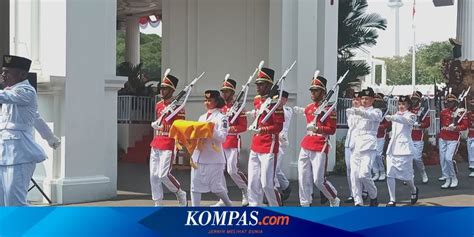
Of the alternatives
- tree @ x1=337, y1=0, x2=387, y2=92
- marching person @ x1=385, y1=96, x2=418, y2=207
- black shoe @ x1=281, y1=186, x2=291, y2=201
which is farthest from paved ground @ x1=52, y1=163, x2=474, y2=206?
tree @ x1=337, y1=0, x2=387, y2=92

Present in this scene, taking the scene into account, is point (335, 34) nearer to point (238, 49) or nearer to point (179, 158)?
point (238, 49)

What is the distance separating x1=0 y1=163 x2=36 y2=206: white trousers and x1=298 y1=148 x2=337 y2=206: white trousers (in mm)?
3369

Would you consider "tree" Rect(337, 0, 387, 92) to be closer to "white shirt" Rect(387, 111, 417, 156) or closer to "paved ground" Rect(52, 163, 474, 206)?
"paved ground" Rect(52, 163, 474, 206)

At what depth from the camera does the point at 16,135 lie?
→ 5.67m

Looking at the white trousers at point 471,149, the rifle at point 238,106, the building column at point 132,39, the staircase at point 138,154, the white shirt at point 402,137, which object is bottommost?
the staircase at point 138,154

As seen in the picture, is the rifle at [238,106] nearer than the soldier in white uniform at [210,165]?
No

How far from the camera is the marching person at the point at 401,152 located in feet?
27.7

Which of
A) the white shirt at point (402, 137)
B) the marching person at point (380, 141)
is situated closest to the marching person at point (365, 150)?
the white shirt at point (402, 137)

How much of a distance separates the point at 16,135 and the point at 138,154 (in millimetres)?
8331

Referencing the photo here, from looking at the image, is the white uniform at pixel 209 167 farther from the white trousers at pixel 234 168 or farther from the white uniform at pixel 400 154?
the white uniform at pixel 400 154

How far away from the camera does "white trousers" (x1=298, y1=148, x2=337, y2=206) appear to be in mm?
7676

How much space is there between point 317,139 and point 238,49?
4.60 meters

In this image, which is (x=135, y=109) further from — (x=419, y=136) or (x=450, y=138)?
(x=450, y=138)

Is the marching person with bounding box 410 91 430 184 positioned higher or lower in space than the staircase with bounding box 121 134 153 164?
higher
